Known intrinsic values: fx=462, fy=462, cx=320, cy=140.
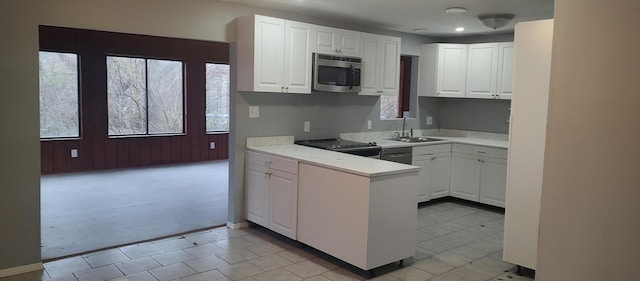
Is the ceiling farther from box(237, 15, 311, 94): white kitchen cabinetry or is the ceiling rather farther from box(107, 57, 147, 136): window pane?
box(107, 57, 147, 136): window pane

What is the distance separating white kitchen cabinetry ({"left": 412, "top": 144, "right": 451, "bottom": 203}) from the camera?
18.4 feet

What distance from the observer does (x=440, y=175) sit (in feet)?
19.3

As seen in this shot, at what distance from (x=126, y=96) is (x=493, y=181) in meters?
6.25

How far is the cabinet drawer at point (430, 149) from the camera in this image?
5563 millimetres

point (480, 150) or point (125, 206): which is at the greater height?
point (480, 150)

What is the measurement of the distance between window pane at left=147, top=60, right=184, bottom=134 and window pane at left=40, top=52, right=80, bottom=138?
1289mm

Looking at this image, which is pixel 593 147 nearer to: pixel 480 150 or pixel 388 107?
pixel 480 150

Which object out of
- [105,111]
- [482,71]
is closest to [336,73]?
[482,71]

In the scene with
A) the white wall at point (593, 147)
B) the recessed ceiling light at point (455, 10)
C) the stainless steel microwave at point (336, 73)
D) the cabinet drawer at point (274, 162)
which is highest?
the recessed ceiling light at point (455, 10)

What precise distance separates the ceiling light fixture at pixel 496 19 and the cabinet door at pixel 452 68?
48.6 inches

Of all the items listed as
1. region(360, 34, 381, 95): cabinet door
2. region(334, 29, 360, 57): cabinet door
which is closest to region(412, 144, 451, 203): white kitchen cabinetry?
region(360, 34, 381, 95): cabinet door

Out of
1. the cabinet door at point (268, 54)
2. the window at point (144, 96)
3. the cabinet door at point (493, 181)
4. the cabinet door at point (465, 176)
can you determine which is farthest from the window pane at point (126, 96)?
the cabinet door at point (493, 181)

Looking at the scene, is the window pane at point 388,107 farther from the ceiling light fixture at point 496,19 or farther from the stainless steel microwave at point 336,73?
the ceiling light fixture at point 496,19

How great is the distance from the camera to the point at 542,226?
158cm
